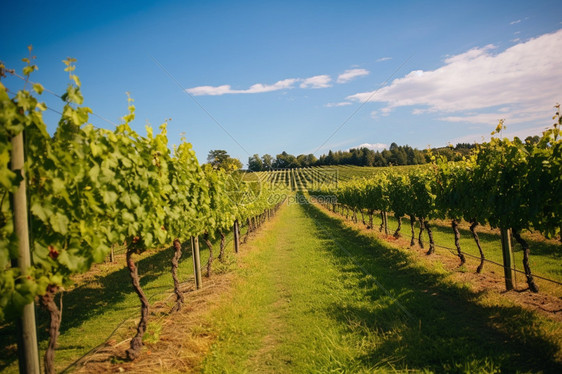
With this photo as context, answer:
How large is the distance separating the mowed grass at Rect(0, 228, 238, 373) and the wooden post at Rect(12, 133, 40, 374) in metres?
2.18

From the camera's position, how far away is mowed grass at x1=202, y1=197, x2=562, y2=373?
412cm

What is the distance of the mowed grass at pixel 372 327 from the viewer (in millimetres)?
4125

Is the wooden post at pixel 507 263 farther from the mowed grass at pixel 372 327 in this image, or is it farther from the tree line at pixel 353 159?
the tree line at pixel 353 159

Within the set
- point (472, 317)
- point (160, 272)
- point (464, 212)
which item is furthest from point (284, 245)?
point (472, 317)

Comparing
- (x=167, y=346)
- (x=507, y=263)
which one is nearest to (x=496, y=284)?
(x=507, y=263)

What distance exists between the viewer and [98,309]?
7.02 m

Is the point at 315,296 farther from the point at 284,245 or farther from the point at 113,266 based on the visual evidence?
the point at 113,266

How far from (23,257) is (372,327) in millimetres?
5154

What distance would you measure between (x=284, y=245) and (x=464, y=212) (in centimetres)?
812

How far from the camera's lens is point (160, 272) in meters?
10.3

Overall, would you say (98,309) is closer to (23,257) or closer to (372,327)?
(23,257)

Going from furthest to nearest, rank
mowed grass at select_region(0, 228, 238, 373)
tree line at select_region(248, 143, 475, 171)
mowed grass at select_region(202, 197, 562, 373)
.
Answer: tree line at select_region(248, 143, 475, 171) → mowed grass at select_region(0, 228, 238, 373) → mowed grass at select_region(202, 197, 562, 373)

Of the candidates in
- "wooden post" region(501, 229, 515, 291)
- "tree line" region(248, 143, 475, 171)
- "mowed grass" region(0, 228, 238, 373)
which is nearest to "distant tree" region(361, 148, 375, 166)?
"tree line" region(248, 143, 475, 171)

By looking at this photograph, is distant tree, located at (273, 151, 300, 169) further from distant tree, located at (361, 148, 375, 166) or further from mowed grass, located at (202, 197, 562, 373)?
mowed grass, located at (202, 197, 562, 373)
